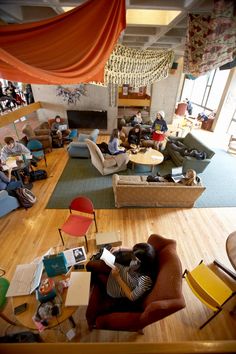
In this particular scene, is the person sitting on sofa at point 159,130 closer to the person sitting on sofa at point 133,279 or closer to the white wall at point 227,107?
the white wall at point 227,107

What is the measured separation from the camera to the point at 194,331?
198 centimetres

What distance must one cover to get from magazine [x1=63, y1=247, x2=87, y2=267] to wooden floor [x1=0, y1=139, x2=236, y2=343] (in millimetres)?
759

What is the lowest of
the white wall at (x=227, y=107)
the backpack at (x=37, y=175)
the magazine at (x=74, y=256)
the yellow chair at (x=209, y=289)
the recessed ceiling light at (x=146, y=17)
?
the backpack at (x=37, y=175)

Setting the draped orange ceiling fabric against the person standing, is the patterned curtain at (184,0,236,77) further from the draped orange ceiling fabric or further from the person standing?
the person standing

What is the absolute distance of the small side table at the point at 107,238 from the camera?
8.96ft

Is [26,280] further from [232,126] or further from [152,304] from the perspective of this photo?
[232,126]

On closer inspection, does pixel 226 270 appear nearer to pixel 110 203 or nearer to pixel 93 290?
pixel 93 290

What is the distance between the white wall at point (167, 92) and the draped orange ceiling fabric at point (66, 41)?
23.3 ft

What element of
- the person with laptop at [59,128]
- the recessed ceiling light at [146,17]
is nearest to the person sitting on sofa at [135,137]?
the person with laptop at [59,128]

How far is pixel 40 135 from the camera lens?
5789 mm

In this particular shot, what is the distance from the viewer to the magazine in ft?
6.08

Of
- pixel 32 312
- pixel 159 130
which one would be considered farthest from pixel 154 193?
pixel 159 130

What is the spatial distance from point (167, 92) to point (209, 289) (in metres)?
7.76

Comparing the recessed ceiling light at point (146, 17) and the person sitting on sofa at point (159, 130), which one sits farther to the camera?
the person sitting on sofa at point (159, 130)
